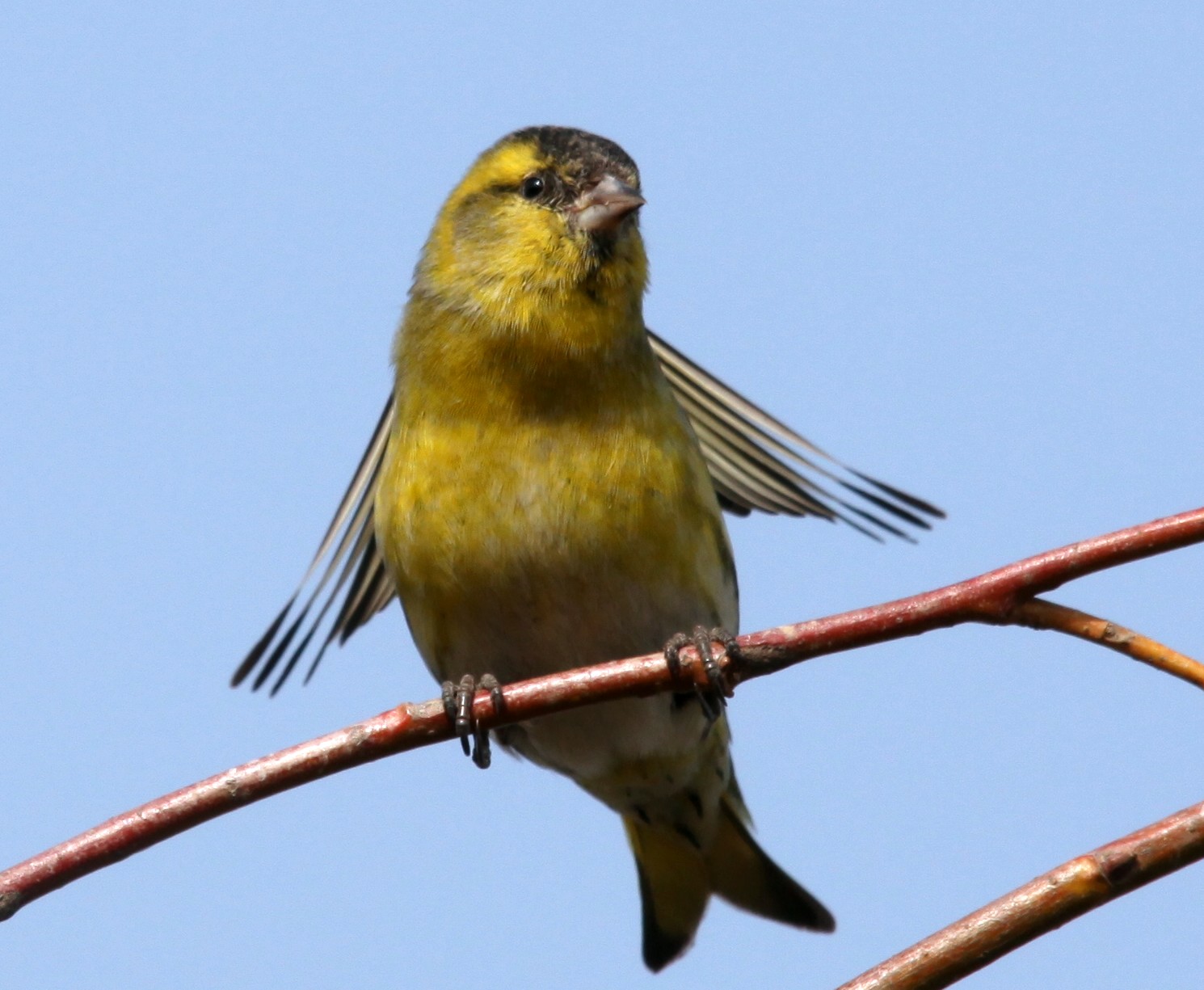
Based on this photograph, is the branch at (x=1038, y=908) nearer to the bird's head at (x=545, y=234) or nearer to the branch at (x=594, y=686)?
the branch at (x=594, y=686)

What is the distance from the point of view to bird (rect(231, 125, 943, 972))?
5316 millimetres

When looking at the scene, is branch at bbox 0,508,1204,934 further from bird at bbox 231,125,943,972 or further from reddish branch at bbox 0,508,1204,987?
bird at bbox 231,125,943,972

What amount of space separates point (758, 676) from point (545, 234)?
103 inches

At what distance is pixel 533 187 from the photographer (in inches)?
229

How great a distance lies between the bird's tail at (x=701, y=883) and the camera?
6777 mm

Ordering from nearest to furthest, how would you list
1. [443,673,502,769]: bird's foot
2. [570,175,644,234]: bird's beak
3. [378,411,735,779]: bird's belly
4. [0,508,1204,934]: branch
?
[0,508,1204,934]: branch → [443,673,502,769]: bird's foot → [378,411,735,779]: bird's belly → [570,175,644,234]: bird's beak

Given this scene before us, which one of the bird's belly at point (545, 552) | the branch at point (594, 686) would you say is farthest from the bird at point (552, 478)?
the branch at point (594, 686)

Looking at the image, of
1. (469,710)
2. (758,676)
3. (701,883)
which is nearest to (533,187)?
(469,710)

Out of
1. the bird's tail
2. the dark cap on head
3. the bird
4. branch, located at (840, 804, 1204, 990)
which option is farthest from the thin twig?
the bird's tail

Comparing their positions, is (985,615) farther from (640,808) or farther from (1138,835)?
(640,808)

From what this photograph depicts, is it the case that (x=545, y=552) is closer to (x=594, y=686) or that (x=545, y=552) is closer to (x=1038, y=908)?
(x=594, y=686)

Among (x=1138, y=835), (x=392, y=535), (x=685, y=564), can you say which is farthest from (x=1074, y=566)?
(x=392, y=535)

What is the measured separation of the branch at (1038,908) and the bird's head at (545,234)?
125 inches

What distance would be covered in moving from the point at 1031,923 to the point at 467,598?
2934mm
